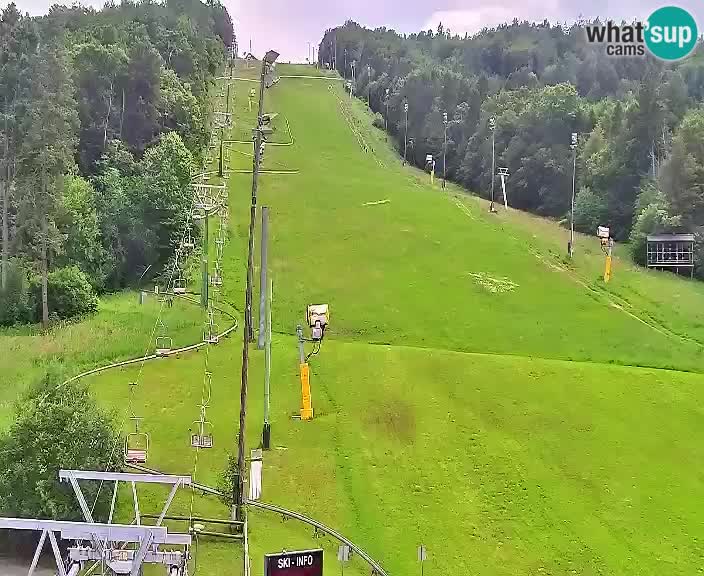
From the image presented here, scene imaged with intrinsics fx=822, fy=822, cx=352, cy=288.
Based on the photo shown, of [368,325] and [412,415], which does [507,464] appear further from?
[368,325]

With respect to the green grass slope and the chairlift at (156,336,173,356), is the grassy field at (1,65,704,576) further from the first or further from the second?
the chairlift at (156,336,173,356)

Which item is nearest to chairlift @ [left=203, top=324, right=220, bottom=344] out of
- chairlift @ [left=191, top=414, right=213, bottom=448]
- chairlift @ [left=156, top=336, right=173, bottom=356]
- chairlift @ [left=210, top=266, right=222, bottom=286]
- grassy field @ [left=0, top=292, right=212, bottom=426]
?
grassy field @ [left=0, top=292, right=212, bottom=426]

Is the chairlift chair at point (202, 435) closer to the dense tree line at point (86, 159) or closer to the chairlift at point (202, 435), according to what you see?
the chairlift at point (202, 435)

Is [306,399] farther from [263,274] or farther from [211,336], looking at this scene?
[211,336]

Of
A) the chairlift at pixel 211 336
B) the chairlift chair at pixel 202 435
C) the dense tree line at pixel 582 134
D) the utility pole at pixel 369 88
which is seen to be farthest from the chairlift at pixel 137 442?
the utility pole at pixel 369 88

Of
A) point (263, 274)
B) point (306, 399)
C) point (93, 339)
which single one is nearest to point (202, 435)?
point (306, 399)

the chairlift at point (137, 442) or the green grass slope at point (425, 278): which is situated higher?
the green grass slope at point (425, 278)

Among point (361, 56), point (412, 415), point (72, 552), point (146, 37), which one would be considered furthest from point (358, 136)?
point (72, 552)
